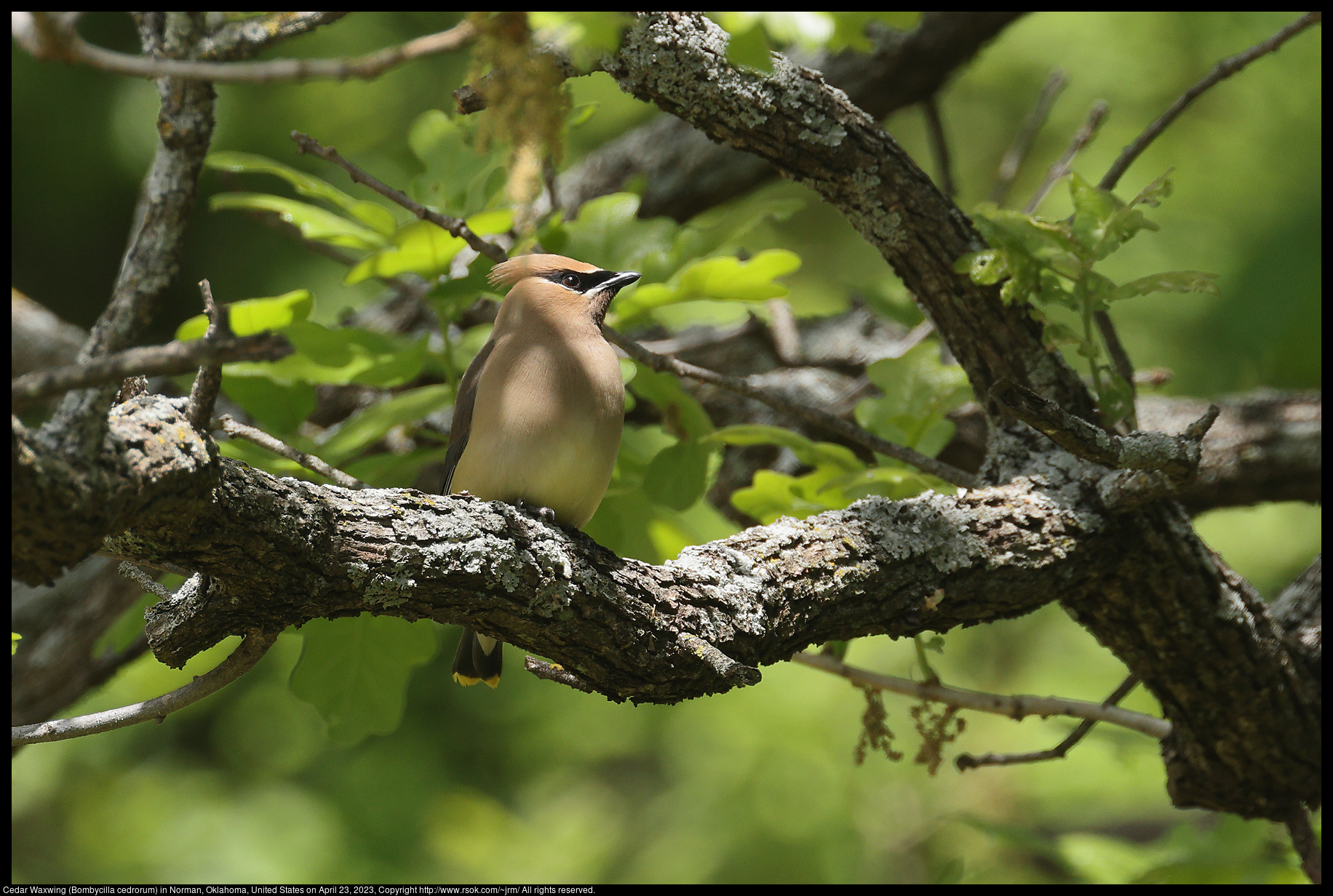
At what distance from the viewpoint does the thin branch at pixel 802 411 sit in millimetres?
3477

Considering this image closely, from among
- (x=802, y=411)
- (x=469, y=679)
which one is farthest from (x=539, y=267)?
(x=469, y=679)

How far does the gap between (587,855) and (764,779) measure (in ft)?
4.98

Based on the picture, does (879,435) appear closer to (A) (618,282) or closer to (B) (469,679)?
(A) (618,282)

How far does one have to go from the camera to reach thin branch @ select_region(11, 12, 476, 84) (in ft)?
4.27

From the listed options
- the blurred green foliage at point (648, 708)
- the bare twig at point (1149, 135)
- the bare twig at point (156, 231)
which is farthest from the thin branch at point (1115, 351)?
the bare twig at point (156, 231)

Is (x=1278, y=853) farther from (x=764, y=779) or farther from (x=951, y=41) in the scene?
(x=951, y=41)

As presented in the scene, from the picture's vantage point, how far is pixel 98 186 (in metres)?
7.96

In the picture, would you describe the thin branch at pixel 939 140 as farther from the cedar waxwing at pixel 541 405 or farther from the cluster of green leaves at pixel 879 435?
the cedar waxwing at pixel 541 405

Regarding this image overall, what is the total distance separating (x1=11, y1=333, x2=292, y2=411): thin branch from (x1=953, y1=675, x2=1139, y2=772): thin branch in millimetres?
3137

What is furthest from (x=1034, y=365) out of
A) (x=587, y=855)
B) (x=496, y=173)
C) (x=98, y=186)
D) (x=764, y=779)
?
(x=98, y=186)

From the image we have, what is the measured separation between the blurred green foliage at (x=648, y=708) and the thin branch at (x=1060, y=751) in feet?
2.85

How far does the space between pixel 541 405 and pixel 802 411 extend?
85 cm

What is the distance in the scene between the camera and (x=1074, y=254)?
10.0ft

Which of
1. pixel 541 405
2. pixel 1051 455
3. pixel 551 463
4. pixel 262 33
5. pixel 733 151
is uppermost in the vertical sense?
pixel 733 151
